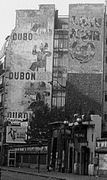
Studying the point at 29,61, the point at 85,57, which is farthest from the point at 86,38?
the point at 29,61

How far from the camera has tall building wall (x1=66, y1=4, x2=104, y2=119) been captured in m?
114

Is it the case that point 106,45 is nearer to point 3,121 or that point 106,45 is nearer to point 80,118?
point 3,121

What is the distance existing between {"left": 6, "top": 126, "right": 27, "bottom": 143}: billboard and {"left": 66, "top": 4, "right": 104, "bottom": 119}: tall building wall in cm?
1853

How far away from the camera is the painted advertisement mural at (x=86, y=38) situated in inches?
4584

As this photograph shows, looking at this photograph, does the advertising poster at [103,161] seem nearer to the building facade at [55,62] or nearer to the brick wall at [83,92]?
the brick wall at [83,92]

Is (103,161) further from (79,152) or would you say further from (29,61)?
(29,61)

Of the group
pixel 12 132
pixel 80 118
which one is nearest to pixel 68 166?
pixel 80 118

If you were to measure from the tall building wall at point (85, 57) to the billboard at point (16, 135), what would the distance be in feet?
60.8

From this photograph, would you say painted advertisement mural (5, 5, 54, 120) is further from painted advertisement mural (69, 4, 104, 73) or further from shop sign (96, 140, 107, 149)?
shop sign (96, 140, 107, 149)

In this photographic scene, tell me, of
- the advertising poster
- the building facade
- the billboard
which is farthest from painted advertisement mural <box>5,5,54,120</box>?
the advertising poster

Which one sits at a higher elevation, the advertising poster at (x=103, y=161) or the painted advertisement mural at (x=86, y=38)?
the painted advertisement mural at (x=86, y=38)

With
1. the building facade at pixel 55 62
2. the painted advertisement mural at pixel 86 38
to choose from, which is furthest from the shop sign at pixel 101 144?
the painted advertisement mural at pixel 86 38

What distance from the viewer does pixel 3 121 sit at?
11631cm

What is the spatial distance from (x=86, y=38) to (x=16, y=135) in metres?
34.0
